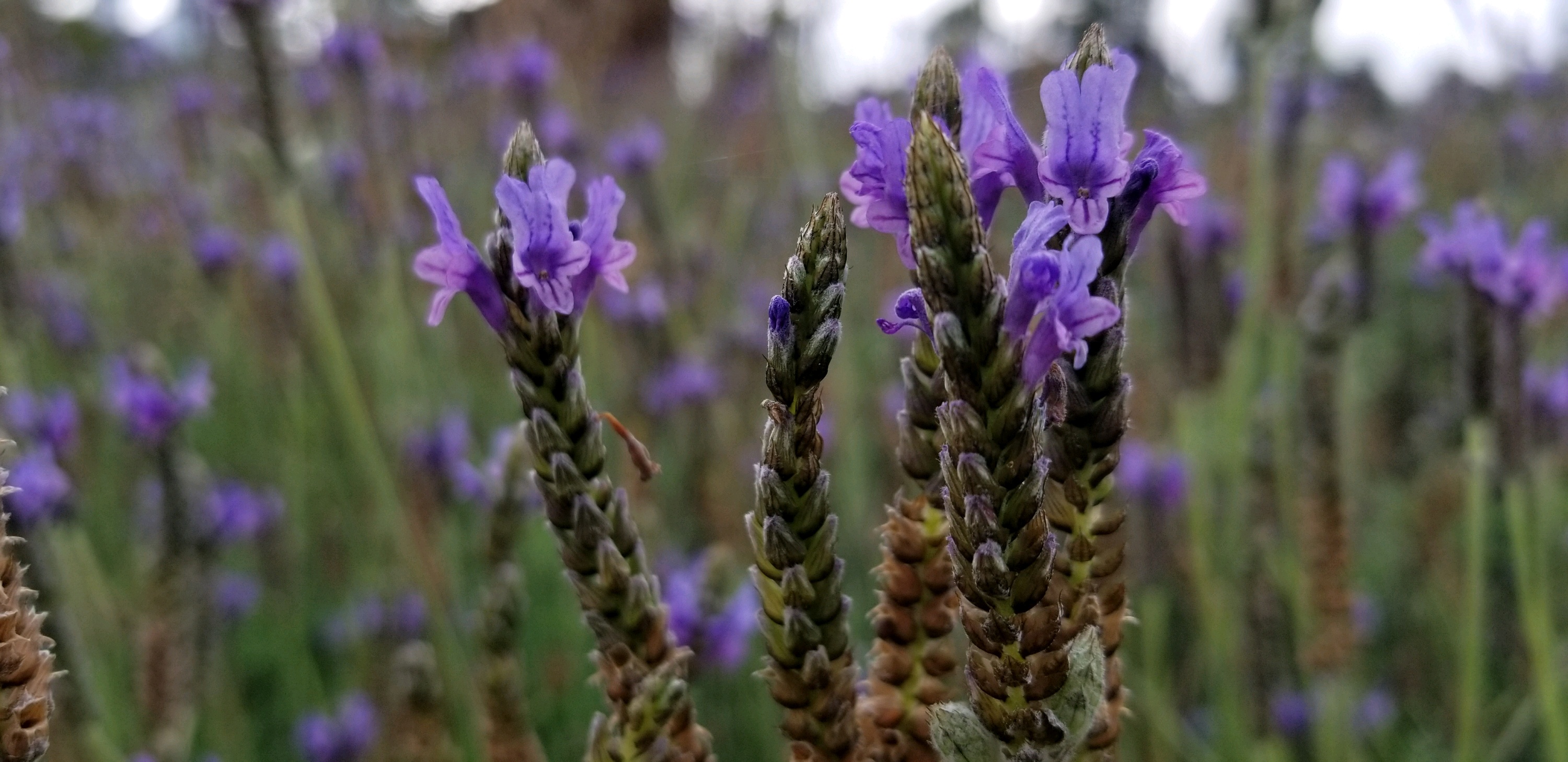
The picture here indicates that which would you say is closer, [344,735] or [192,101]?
[344,735]

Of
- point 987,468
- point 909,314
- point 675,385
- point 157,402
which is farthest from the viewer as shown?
point 675,385

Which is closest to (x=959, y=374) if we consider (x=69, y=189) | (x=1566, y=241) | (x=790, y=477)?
(x=790, y=477)

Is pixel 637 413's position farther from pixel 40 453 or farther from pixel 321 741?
pixel 40 453

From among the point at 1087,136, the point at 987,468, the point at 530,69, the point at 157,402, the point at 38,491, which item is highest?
the point at 530,69

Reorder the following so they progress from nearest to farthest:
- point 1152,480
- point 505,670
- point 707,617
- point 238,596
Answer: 1. point 505,670
2. point 707,617
3. point 1152,480
4. point 238,596

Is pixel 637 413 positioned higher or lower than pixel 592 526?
higher

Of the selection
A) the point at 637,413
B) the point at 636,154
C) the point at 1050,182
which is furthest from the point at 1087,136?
the point at 636,154
